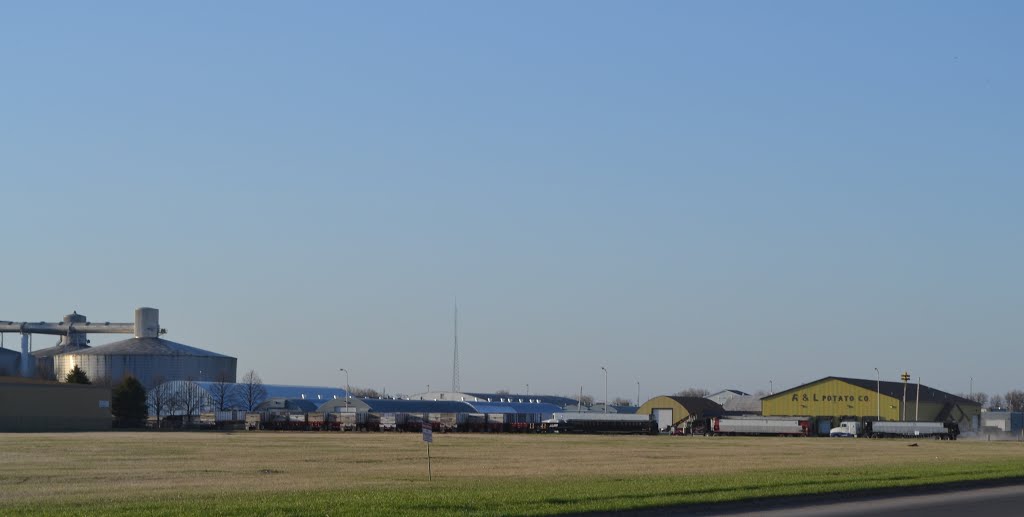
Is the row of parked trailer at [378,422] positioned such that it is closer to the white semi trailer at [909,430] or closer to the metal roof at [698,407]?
the white semi trailer at [909,430]

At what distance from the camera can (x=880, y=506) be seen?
33.5 meters

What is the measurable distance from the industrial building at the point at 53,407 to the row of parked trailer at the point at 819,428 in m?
68.8

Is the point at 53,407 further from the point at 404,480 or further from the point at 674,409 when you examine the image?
the point at 674,409

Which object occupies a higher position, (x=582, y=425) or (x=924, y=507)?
(x=924, y=507)

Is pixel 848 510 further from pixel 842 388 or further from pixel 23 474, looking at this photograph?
pixel 842 388

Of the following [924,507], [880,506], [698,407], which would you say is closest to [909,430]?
[698,407]

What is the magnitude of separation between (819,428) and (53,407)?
8599 cm

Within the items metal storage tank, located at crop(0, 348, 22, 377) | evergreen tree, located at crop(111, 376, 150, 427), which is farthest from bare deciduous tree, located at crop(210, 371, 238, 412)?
evergreen tree, located at crop(111, 376, 150, 427)

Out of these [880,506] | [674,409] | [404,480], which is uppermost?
[880,506]

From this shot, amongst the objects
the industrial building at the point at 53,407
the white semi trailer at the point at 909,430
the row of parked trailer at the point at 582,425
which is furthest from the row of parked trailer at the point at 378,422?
the white semi trailer at the point at 909,430

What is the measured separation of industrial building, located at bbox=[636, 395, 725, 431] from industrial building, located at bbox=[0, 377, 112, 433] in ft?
266

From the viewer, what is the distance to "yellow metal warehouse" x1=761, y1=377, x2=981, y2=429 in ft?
521

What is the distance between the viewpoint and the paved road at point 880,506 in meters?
31.2

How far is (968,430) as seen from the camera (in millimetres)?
157500
